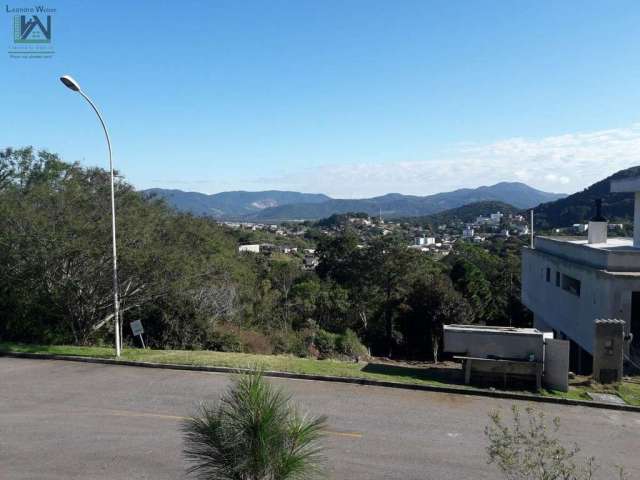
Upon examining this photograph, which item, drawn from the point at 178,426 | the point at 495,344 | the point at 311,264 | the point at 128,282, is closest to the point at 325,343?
the point at 128,282

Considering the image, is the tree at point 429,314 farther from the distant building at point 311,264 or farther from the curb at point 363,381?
the distant building at point 311,264

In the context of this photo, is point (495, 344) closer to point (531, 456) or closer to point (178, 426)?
point (531, 456)

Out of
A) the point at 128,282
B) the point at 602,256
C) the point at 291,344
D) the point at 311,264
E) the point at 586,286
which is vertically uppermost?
the point at 602,256

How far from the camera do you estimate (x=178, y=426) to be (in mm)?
8445

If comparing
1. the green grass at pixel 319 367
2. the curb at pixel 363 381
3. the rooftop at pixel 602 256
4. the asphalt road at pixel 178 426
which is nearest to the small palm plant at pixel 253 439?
the asphalt road at pixel 178 426

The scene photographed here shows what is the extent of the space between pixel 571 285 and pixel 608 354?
8.77 meters

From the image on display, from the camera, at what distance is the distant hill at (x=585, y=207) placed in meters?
71.6

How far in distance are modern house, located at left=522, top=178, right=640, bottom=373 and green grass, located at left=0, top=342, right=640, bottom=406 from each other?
3487 millimetres

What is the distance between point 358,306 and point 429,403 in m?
28.0

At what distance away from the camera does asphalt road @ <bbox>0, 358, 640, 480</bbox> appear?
23.1ft

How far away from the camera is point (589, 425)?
8898mm

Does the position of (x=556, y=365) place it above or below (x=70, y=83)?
below

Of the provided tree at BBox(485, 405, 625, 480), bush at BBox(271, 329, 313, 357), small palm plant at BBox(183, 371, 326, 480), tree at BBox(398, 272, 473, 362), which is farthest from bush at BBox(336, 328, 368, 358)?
small palm plant at BBox(183, 371, 326, 480)

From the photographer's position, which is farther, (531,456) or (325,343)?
(325,343)
